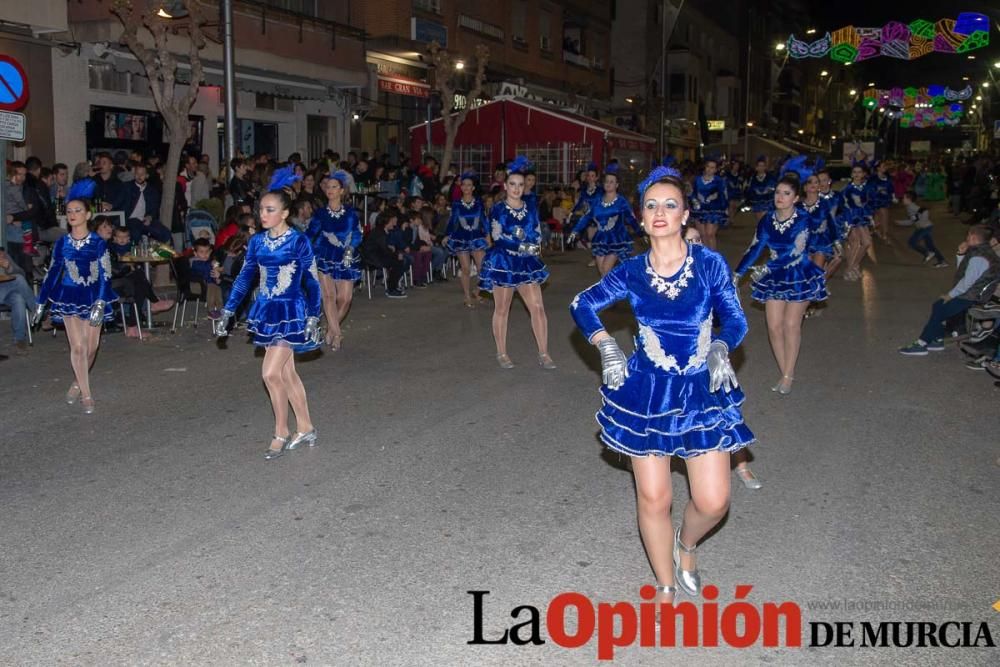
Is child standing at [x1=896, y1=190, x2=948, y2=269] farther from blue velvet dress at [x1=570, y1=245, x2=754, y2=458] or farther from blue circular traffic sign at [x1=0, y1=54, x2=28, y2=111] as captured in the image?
blue velvet dress at [x1=570, y1=245, x2=754, y2=458]

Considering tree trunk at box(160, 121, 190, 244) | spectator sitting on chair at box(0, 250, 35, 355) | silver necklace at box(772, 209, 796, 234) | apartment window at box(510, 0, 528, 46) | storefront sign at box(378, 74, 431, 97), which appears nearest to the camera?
silver necklace at box(772, 209, 796, 234)

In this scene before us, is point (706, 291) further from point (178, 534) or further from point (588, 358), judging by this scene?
point (588, 358)

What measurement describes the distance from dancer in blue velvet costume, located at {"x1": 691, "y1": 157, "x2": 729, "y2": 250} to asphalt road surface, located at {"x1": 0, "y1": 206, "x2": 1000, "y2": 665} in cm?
1032

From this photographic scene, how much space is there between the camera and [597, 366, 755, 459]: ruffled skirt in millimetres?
4453

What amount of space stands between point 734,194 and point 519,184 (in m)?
22.5

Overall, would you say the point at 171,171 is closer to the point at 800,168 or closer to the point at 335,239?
the point at 335,239

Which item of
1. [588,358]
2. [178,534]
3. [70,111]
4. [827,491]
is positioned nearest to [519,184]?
[588,358]

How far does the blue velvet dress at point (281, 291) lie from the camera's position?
7281 mm

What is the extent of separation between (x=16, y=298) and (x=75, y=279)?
124 inches

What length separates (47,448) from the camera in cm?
751

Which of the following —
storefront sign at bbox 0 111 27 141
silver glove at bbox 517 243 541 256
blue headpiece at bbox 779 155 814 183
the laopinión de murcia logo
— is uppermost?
storefront sign at bbox 0 111 27 141

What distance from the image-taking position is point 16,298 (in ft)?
37.5

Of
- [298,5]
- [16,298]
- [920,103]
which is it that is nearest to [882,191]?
[298,5]

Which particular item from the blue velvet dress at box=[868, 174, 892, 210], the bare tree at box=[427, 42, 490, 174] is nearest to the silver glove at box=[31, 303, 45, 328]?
the bare tree at box=[427, 42, 490, 174]
